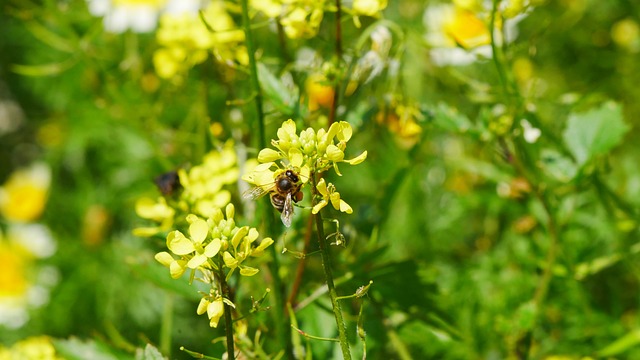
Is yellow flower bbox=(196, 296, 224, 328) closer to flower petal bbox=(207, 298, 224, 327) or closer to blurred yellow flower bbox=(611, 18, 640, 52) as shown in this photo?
flower petal bbox=(207, 298, 224, 327)

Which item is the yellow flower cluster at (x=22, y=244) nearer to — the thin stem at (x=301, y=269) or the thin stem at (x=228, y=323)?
the thin stem at (x=301, y=269)

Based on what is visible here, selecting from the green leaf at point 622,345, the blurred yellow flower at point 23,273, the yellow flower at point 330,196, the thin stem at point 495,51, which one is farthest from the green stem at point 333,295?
the blurred yellow flower at point 23,273

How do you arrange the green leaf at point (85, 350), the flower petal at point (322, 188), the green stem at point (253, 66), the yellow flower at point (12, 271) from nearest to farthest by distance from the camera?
1. the flower petal at point (322, 188)
2. the green stem at point (253, 66)
3. the green leaf at point (85, 350)
4. the yellow flower at point (12, 271)

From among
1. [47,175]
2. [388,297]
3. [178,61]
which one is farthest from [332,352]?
[47,175]

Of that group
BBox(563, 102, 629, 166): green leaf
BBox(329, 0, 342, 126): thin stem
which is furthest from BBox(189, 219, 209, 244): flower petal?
BBox(563, 102, 629, 166): green leaf

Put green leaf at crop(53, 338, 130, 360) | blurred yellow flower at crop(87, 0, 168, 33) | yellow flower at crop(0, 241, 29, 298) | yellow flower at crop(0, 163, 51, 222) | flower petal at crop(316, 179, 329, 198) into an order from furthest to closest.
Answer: yellow flower at crop(0, 163, 51, 222)
yellow flower at crop(0, 241, 29, 298)
blurred yellow flower at crop(87, 0, 168, 33)
green leaf at crop(53, 338, 130, 360)
flower petal at crop(316, 179, 329, 198)

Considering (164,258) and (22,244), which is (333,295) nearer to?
(164,258)

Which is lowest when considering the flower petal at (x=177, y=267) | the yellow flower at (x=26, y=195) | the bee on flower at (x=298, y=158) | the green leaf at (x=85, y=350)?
the yellow flower at (x=26, y=195)

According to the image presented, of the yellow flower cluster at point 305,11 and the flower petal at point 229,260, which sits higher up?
the yellow flower cluster at point 305,11
